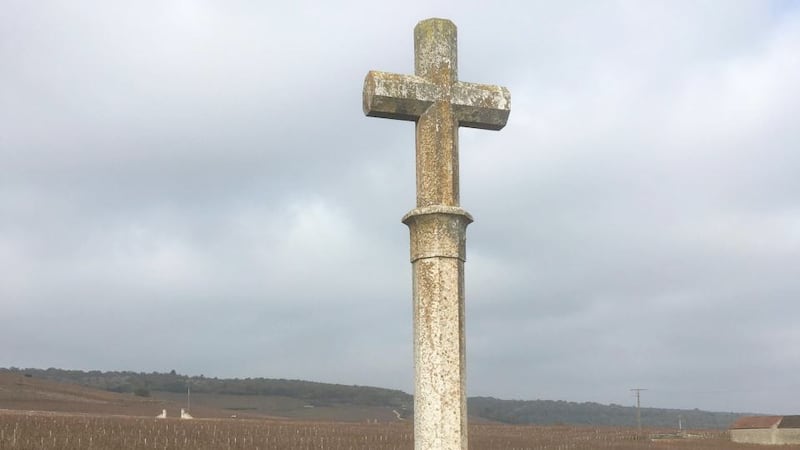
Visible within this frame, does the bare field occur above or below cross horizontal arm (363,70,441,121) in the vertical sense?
below

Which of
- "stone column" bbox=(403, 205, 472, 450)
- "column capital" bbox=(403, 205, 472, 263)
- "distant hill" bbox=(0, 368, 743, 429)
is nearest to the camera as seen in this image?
"stone column" bbox=(403, 205, 472, 450)

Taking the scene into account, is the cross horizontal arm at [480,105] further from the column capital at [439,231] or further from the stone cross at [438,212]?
the column capital at [439,231]

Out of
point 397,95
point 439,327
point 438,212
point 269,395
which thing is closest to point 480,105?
point 397,95

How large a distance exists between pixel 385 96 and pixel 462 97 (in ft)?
1.99

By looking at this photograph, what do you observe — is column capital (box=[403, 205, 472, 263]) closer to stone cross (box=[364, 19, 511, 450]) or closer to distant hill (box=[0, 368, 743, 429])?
stone cross (box=[364, 19, 511, 450])

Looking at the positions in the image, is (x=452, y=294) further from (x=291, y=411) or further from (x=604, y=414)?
(x=604, y=414)

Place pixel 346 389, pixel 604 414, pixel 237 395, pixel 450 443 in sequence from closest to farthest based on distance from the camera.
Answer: pixel 450 443 < pixel 237 395 < pixel 346 389 < pixel 604 414

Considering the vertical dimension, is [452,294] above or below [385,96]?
below

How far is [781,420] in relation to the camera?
66.2 metres

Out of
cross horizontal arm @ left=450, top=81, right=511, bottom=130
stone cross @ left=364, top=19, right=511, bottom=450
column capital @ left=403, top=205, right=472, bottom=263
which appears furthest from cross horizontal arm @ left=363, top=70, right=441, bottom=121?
column capital @ left=403, top=205, right=472, bottom=263

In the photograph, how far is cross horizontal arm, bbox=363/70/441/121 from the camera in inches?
243

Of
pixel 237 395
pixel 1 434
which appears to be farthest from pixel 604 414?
pixel 1 434

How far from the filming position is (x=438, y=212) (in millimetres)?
5926

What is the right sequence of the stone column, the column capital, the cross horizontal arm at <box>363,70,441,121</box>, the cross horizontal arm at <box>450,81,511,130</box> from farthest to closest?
the cross horizontal arm at <box>450,81,511,130</box> < the cross horizontal arm at <box>363,70,441,121</box> < the column capital < the stone column
